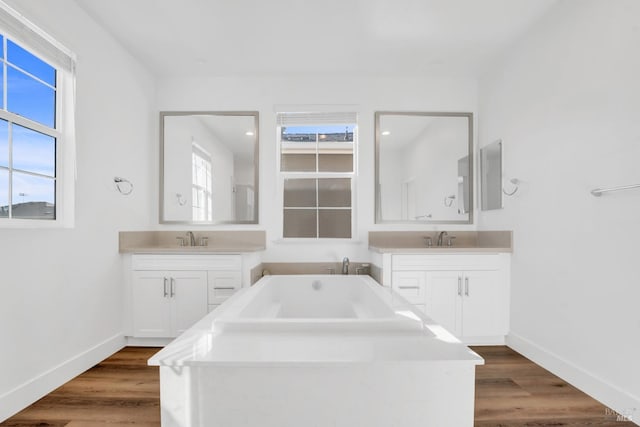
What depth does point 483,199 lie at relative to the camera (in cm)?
335

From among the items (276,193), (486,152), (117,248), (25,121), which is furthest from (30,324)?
(486,152)

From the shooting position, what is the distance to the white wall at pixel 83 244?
187cm

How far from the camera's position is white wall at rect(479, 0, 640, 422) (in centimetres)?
179

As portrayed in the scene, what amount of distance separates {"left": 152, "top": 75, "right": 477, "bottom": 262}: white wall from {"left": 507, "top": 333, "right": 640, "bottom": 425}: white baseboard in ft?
4.48

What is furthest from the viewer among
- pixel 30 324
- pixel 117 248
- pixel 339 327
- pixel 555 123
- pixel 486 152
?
pixel 486 152

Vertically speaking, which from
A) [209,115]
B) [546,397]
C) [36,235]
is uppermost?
[209,115]

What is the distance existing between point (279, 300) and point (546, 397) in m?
1.97

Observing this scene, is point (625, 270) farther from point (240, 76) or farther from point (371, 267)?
point (240, 76)

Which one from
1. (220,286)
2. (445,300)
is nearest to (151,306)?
(220,286)

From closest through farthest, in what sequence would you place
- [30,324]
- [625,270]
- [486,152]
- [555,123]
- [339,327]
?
[339,327], [625,270], [30,324], [555,123], [486,152]

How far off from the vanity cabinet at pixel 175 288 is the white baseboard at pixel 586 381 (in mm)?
2312

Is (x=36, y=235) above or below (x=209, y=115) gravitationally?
below

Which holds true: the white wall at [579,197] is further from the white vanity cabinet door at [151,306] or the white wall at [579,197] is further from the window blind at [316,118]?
the white vanity cabinet door at [151,306]

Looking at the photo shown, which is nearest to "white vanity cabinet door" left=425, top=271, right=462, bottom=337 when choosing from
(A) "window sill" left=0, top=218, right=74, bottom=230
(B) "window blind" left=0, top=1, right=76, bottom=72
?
(A) "window sill" left=0, top=218, right=74, bottom=230
